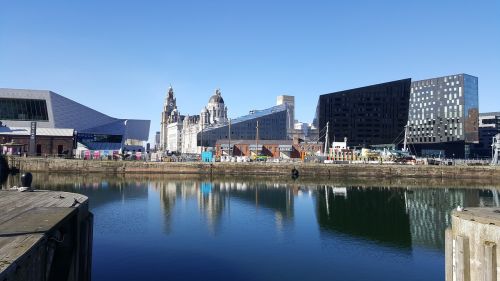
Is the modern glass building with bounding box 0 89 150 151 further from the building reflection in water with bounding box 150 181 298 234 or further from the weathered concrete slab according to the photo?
the weathered concrete slab

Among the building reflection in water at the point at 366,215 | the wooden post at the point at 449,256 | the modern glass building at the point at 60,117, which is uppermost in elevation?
the modern glass building at the point at 60,117

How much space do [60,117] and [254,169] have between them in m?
57.2

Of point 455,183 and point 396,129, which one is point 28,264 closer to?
point 455,183

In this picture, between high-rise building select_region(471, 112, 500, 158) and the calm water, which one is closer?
the calm water

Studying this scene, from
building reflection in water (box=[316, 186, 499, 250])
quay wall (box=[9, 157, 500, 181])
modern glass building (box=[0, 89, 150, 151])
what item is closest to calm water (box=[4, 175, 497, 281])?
building reflection in water (box=[316, 186, 499, 250])

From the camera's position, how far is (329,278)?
880 inches

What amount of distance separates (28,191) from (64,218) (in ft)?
36.1

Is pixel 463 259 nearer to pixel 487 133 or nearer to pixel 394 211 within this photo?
pixel 394 211

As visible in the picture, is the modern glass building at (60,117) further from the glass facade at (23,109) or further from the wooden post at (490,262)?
the wooden post at (490,262)

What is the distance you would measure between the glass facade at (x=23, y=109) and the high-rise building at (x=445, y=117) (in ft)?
455

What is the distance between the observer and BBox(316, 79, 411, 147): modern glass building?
6289 inches

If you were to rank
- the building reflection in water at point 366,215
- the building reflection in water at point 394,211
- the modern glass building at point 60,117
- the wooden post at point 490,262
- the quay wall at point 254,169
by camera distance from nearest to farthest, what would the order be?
the wooden post at point 490,262 → the building reflection in water at point 394,211 → the building reflection in water at point 366,215 → the quay wall at point 254,169 → the modern glass building at point 60,117

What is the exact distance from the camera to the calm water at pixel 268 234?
2352 centimetres

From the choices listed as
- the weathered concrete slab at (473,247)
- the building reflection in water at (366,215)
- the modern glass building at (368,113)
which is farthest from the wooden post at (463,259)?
Result: the modern glass building at (368,113)
